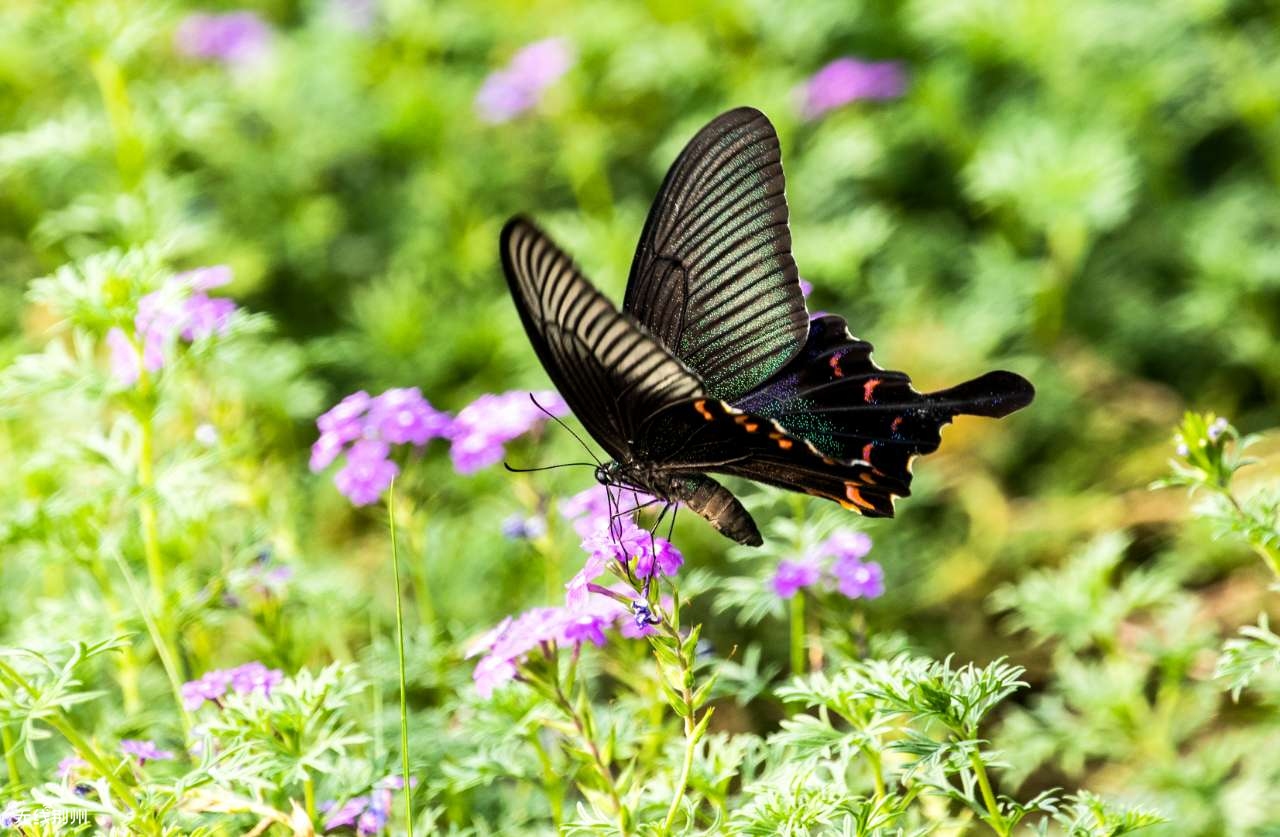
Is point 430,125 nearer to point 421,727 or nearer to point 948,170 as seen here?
point 948,170

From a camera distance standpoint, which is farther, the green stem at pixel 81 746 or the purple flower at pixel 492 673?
the purple flower at pixel 492 673

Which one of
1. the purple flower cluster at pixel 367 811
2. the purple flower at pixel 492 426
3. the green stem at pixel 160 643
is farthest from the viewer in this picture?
the purple flower at pixel 492 426

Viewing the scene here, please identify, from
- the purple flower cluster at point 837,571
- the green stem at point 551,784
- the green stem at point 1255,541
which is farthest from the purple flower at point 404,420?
the green stem at point 1255,541

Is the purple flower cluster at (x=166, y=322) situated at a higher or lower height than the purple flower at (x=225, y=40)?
lower

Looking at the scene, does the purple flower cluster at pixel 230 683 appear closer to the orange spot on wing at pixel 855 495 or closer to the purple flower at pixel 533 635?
the purple flower at pixel 533 635

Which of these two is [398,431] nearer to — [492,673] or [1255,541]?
[492,673]

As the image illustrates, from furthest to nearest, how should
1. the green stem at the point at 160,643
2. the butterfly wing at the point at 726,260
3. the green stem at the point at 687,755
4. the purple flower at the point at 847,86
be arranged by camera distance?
1. the purple flower at the point at 847,86
2. the butterfly wing at the point at 726,260
3. the green stem at the point at 160,643
4. the green stem at the point at 687,755

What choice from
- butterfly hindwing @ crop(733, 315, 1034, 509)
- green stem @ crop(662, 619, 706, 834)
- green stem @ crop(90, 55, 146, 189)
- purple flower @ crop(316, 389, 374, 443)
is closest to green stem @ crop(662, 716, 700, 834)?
green stem @ crop(662, 619, 706, 834)

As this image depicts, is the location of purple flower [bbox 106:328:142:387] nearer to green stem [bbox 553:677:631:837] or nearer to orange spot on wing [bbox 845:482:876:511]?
green stem [bbox 553:677:631:837]
